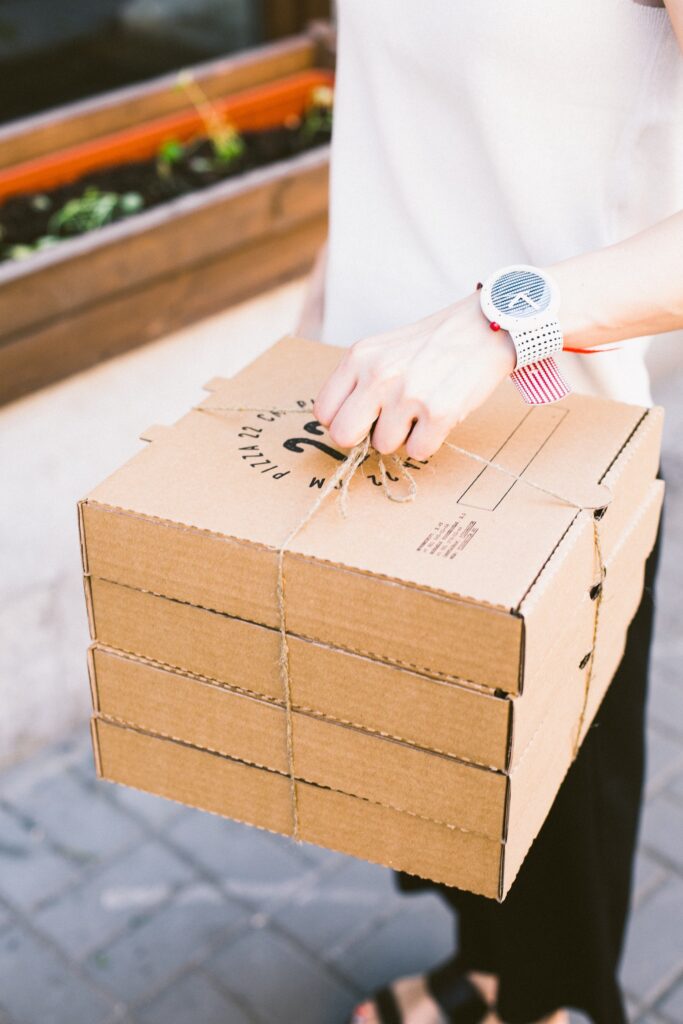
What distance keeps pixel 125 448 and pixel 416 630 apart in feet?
6.43

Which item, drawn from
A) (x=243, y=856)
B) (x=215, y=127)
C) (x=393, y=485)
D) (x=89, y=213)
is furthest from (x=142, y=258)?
(x=393, y=485)

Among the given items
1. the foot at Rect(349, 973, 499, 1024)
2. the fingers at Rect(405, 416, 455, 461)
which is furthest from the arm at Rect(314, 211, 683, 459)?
the foot at Rect(349, 973, 499, 1024)

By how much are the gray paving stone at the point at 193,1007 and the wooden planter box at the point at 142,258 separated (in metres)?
1.38

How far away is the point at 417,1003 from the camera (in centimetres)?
220

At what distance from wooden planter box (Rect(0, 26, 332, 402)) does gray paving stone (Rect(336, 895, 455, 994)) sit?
4.85 feet

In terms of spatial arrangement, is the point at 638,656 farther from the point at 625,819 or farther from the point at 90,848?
the point at 90,848

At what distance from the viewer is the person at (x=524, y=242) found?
1216mm

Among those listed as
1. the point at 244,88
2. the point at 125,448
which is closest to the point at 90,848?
the point at 125,448

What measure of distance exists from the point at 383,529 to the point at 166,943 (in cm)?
159

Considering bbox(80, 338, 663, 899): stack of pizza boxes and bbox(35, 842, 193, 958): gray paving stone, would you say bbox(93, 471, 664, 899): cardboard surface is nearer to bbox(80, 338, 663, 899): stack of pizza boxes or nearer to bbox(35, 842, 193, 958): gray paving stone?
bbox(80, 338, 663, 899): stack of pizza boxes

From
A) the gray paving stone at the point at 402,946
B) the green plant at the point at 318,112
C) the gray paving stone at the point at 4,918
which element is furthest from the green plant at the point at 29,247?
the gray paving stone at the point at 402,946

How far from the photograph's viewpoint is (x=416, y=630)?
111cm

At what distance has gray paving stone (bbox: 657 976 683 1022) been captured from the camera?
225 centimetres

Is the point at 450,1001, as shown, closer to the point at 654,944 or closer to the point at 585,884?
the point at 654,944
